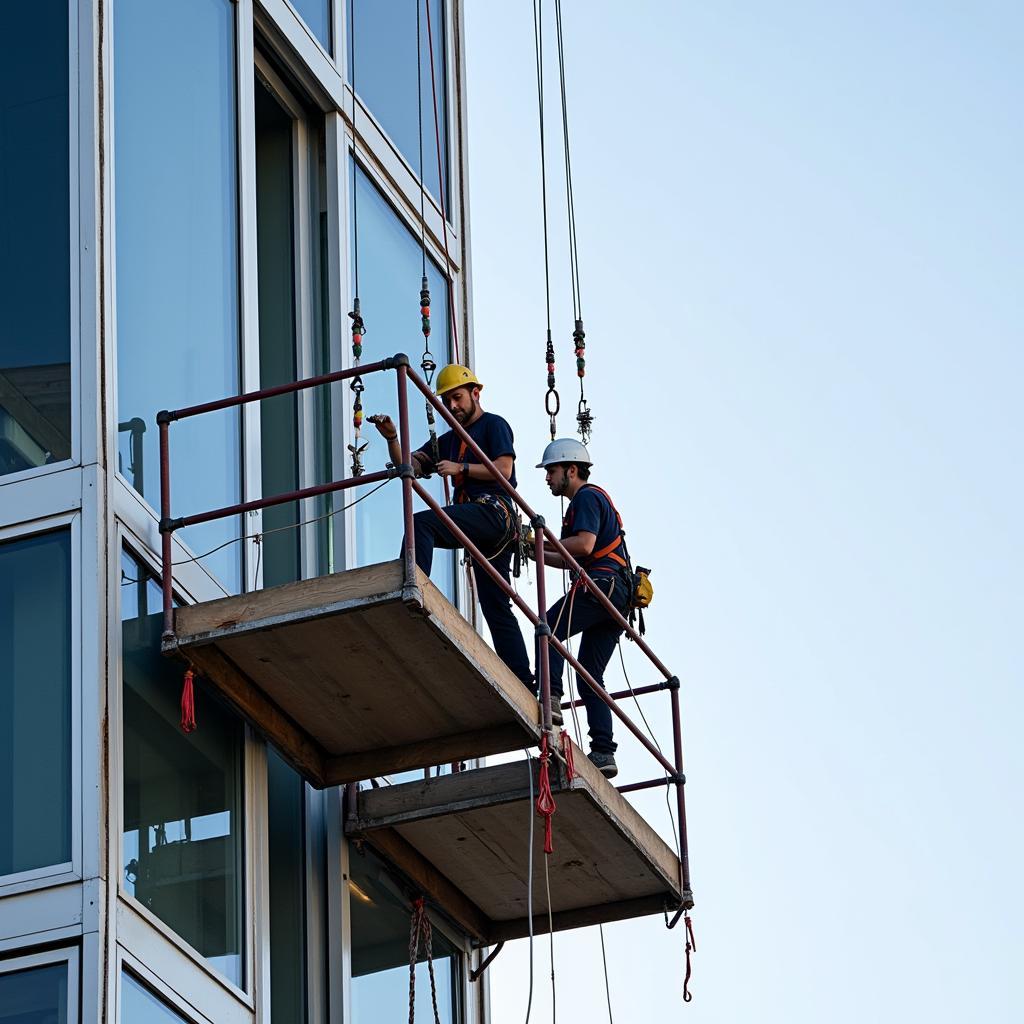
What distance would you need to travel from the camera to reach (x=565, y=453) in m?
15.5

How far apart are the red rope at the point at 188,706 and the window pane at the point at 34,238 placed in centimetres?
136

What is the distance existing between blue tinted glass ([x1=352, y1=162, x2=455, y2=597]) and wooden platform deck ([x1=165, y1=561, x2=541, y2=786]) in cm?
215

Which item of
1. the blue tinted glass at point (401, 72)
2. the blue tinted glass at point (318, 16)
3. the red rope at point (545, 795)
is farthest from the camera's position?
the blue tinted glass at point (401, 72)

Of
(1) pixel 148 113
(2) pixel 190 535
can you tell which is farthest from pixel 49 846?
(1) pixel 148 113

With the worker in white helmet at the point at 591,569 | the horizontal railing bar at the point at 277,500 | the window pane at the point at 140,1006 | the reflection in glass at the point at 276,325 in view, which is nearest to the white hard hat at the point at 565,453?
the worker in white helmet at the point at 591,569

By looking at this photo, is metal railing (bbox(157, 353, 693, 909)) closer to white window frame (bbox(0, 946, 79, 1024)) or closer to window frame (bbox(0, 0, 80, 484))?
window frame (bbox(0, 0, 80, 484))

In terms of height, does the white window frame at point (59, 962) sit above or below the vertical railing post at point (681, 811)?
below

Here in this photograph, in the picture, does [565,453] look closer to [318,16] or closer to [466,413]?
[466,413]

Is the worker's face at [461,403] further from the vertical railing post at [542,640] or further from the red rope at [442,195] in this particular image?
the red rope at [442,195]

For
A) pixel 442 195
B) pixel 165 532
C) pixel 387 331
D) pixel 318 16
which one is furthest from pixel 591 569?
pixel 318 16

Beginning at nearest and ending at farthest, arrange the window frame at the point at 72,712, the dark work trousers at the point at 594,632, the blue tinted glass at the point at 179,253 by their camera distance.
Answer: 1. the window frame at the point at 72,712
2. the blue tinted glass at the point at 179,253
3. the dark work trousers at the point at 594,632

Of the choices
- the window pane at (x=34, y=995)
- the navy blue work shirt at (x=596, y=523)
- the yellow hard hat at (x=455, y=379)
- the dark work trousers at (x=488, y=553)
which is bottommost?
the window pane at (x=34, y=995)

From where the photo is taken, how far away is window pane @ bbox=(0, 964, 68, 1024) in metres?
10.8

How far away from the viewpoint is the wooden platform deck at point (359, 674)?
38.7 feet
